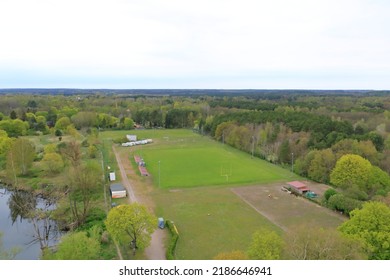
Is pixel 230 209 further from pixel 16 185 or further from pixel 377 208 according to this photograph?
pixel 16 185

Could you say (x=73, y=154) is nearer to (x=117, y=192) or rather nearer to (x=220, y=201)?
(x=117, y=192)

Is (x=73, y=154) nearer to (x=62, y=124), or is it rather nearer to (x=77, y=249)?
(x=77, y=249)

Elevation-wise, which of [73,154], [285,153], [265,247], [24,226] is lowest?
[24,226]

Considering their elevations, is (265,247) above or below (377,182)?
above

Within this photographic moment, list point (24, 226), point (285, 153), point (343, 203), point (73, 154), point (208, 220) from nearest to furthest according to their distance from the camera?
1. point (208, 220)
2. point (24, 226)
3. point (343, 203)
4. point (73, 154)
5. point (285, 153)

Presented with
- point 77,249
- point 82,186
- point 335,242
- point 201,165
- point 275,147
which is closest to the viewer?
point 335,242

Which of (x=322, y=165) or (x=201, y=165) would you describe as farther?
(x=201, y=165)

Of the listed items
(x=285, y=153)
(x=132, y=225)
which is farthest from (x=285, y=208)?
(x=285, y=153)
